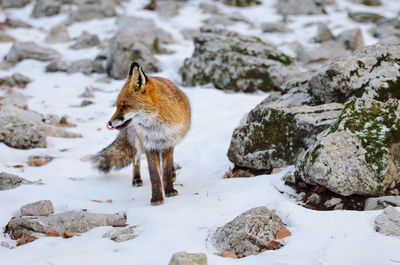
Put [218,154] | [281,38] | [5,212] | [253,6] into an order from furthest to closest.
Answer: [253,6] < [281,38] < [218,154] < [5,212]

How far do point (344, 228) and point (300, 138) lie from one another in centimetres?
217

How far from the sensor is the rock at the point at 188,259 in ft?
11.2

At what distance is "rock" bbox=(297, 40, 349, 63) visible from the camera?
51.2ft

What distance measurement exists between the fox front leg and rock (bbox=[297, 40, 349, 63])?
11.3 metres

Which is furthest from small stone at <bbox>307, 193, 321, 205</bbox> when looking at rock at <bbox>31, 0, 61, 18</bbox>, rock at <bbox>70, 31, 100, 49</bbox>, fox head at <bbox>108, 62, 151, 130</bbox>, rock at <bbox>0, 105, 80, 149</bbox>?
rock at <bbox>31, 0, 61, 18</bbox>

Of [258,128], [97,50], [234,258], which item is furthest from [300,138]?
[97,50]

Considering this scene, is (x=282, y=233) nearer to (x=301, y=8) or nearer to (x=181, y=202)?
(x=181, y=202)

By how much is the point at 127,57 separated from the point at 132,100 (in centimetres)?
894

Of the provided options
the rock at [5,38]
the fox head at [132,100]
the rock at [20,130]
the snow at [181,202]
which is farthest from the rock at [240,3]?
the fox head at [132,100]

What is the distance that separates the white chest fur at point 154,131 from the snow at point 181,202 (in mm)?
877

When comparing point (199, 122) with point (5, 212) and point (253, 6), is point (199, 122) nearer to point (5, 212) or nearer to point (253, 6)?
point (5, 212)

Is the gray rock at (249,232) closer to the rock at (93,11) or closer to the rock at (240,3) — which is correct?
the rock at (93,11)

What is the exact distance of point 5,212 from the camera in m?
5.16

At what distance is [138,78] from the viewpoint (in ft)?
17.8
